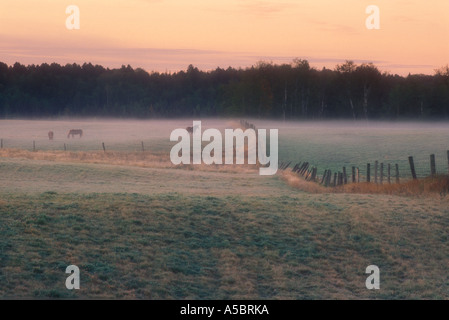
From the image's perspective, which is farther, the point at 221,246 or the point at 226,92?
the point at 226,92

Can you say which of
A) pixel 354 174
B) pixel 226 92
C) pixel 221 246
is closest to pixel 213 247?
pixel 221 246

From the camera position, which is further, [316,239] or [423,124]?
[423,124]

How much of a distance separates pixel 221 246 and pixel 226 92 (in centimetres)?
13346

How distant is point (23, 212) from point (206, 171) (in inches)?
895

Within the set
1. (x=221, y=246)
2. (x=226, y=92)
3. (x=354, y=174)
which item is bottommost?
(x=221, y=246)

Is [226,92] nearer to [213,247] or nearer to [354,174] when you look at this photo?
[354,174]

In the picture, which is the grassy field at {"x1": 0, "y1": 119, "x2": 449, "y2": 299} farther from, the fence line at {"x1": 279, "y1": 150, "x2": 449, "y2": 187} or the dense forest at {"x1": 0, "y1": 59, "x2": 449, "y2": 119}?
the dense forest at {"x1": 0, "y1": 59, "x2": 449, "y2": 119}

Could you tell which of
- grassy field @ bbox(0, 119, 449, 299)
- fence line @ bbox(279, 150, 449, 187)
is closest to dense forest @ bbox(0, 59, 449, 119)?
fence line @ bbox(279, 150, 449, 187)

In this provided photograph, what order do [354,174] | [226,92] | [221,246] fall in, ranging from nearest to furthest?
[221,246], [354,174], [226,92]

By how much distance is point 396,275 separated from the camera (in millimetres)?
12305

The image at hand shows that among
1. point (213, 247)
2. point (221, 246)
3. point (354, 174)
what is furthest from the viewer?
point (354, 174)

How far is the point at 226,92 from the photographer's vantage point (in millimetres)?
145375
